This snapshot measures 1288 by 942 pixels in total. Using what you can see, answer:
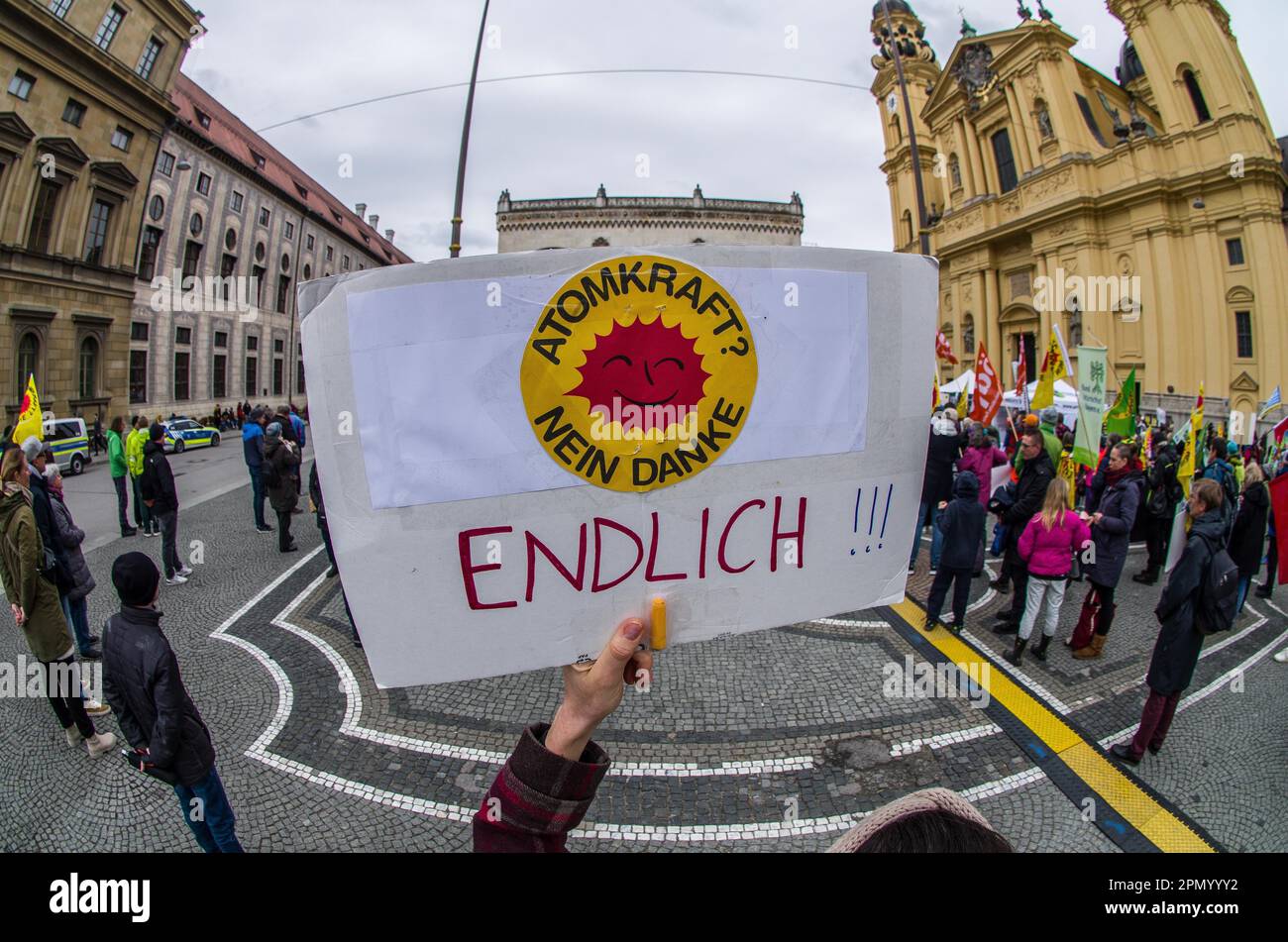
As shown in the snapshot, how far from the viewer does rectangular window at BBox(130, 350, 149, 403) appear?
31.7 m

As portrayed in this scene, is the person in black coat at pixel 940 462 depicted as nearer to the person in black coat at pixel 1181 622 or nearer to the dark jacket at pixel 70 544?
the person in black coat at pixel 1181 622

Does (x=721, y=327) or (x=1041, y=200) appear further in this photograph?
(x=1041, y=200)

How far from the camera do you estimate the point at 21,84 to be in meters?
24.3

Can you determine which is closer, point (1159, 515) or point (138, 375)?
point (1159, 515)

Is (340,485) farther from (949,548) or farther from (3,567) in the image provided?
(949,548)

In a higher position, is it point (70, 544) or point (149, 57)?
point (149, 57)

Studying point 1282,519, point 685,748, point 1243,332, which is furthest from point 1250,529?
point 1243,332

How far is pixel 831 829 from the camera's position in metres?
3.94

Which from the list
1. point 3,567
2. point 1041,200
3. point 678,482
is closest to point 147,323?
point 3,567

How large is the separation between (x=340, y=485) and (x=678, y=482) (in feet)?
2.88

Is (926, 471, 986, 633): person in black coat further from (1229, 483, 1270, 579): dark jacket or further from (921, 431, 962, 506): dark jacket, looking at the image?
(1229, 483, 1270, 579): dark jacket

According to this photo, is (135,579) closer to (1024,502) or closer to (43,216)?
(1024,502)

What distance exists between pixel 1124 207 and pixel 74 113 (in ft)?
153

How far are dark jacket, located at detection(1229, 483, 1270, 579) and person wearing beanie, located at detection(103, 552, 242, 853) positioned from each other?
1012cm
